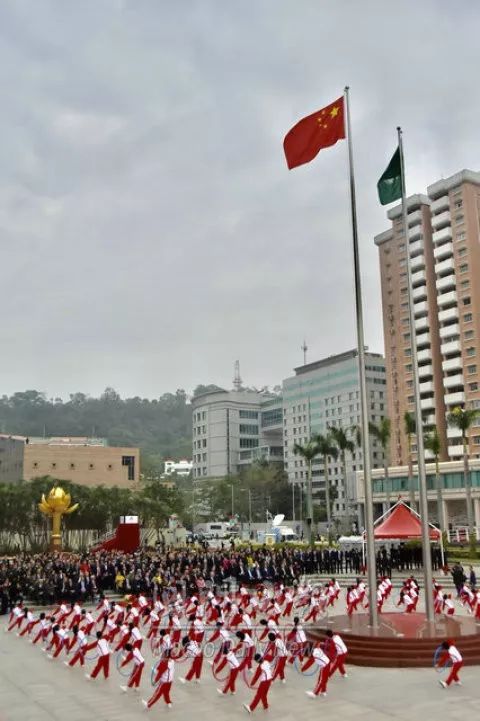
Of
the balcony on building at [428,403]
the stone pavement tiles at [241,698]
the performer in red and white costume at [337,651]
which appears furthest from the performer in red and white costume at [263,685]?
the balcony on building at [428,403]

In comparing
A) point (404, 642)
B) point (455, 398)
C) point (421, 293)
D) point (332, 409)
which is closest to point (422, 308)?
point (421, 293)

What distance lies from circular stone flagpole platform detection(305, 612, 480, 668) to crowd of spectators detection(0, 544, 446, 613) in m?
10.0

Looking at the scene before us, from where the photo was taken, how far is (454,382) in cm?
7550

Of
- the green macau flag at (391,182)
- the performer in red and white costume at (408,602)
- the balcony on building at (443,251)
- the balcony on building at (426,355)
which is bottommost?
the performer in red and white costume at (408,602)

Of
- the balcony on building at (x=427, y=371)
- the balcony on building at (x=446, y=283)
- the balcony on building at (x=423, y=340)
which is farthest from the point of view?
the balcony on building at (x=423, y=340)

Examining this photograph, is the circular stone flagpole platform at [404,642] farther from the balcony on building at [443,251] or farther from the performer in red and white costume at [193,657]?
the balcony on building at [443,251]

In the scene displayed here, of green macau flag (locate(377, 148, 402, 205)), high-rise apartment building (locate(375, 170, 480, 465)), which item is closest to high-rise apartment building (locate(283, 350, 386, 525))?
high-rise apartment building (locate(375, 170, 480, 465))

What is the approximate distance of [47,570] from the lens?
28750 mm

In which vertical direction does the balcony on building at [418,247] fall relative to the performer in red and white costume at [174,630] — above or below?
above

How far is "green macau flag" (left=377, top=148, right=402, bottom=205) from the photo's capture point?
765 inches

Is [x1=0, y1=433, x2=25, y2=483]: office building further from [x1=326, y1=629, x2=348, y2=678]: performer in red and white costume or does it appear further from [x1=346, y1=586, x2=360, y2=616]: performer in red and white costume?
[x1=326, y1=629, x2=348, y2=678]: performer in red and white costume

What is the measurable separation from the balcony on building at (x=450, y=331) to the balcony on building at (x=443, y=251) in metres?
7.72

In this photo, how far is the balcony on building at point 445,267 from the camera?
3019 inches

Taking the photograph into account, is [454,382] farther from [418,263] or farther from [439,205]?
[439,205]
